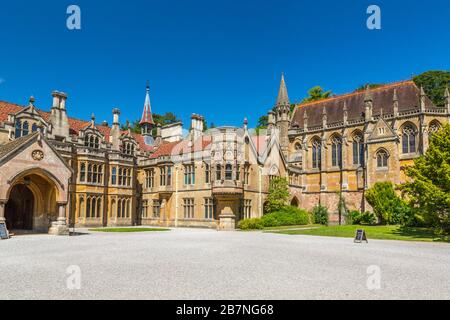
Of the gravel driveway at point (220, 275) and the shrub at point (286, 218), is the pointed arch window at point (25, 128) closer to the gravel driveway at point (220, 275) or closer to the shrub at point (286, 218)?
the gravel driveway at point (220, 275)

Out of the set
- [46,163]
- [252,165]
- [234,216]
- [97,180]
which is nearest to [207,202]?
[234,216]

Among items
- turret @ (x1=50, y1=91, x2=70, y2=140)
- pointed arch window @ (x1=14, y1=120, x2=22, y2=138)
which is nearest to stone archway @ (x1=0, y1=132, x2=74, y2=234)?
pointed arch window @ (x1=14, y1=120, x2=22, y2=138)

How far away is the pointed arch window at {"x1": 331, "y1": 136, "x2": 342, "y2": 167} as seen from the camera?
5047 centimetres

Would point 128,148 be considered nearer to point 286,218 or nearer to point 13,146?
point 13,146

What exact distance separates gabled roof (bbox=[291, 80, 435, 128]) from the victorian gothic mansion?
0.18 meters

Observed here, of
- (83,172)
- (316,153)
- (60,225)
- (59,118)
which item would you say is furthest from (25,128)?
(316,153)

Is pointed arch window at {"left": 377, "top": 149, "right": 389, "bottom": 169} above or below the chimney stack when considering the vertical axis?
below

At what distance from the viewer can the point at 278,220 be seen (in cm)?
3675

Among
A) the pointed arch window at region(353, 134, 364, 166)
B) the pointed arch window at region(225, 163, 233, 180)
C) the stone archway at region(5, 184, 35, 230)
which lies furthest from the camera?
the pointed arch window at region(353, 134, 364, 166)

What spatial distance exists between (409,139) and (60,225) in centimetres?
3930

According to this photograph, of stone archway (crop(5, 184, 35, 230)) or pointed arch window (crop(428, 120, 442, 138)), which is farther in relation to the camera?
pointed arch window (crop(428, 120, 442, 138))

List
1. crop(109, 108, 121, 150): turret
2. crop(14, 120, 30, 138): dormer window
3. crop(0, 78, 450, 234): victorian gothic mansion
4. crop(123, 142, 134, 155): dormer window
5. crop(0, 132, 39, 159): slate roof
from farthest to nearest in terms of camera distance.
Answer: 1. crop(123, 142, 134, 155): dormer window
2. crop(109, 108, 121, 150): turret
3. crop(14, 120, 30, 138): dormer window
4. crop(0, 78, 450, 234): victorian gothic mansion
5. crop(0, 132, 39, 159): slate roof

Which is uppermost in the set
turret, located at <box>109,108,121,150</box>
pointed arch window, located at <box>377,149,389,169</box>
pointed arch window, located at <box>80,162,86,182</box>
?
turret, located at <box>109,108,121,150</box>

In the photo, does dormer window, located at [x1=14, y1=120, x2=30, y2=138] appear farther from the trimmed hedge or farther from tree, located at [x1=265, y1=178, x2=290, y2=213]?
tree, located at [x1=265, y1=178, x2=290, y2=213]
